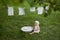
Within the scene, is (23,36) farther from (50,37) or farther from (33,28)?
(50,37)

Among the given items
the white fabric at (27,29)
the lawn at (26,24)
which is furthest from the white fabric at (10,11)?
→ the white fabric at (27,29)

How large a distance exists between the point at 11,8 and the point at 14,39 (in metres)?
0.32

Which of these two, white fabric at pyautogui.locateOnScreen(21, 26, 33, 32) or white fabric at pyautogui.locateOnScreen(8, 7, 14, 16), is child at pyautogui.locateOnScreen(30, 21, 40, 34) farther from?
white fabric at pyautogui.locateOnScreen(8, 7, 14, 16)

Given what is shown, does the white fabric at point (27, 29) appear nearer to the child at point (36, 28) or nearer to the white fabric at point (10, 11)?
the child at point (36, 28)

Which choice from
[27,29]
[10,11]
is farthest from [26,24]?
[10,11]

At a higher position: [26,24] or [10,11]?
[10,11]

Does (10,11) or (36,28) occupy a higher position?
(10,11)

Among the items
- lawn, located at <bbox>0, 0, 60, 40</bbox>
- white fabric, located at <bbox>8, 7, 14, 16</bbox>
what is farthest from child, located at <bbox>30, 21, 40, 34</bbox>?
white fabric, located at <bbox>8, 7, 14, 16</bbox>

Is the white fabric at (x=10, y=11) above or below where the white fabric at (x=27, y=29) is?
above

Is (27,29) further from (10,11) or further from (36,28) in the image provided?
(10,11)

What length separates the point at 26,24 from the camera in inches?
55.6

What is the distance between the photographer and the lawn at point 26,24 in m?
1.33

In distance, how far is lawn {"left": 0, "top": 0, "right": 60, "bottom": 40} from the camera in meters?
1.33

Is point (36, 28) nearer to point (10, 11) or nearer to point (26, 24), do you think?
point (26, 24)
